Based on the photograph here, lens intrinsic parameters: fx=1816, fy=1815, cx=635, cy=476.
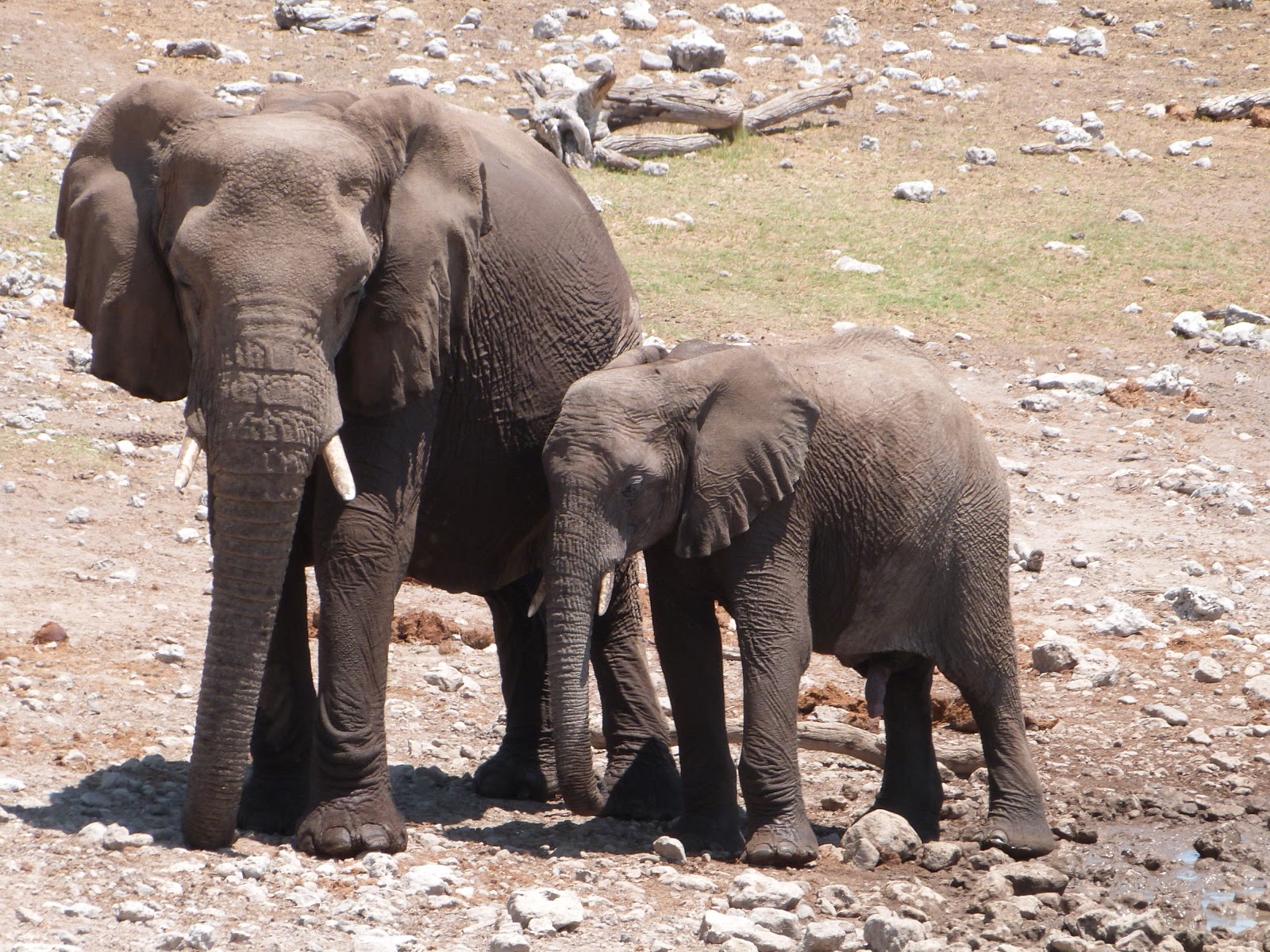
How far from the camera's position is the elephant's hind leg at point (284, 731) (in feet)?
21.6

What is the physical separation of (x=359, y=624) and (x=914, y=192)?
45.7ft

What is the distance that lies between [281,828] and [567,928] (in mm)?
1463

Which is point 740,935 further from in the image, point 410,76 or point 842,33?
point 842,33

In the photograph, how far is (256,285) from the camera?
5.36m

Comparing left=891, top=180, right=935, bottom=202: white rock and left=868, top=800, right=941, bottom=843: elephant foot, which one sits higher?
left=891, top=180, right=935, bottom=202: white rock

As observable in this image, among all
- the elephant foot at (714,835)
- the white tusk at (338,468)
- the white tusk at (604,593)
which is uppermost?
the white tusk at (338,468)

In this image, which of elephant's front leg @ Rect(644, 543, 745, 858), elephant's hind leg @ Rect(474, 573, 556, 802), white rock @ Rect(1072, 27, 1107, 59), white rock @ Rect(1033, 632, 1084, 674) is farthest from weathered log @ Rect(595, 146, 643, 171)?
elephant's front leg @ Rect(644, 543, 745, 858)

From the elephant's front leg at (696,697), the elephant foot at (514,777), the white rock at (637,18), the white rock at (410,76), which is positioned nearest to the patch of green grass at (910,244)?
the white rock at (410,76)

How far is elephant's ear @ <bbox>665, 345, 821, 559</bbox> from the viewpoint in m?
6.49

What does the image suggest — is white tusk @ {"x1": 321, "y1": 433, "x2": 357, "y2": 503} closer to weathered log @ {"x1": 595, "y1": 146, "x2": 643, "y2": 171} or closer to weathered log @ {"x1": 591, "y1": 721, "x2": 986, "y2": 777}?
weathered log @ {"x1": 591, "y1": 721, "x2": 986, "y2": 777}

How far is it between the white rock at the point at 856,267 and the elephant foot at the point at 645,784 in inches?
391

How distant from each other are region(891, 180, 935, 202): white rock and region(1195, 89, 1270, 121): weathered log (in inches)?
215

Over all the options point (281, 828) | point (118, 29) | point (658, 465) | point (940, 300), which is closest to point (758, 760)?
point (658, 465)

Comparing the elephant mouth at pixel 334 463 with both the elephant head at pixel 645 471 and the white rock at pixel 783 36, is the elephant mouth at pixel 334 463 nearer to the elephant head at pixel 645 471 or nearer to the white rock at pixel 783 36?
the elephant head at pixel 645 471
